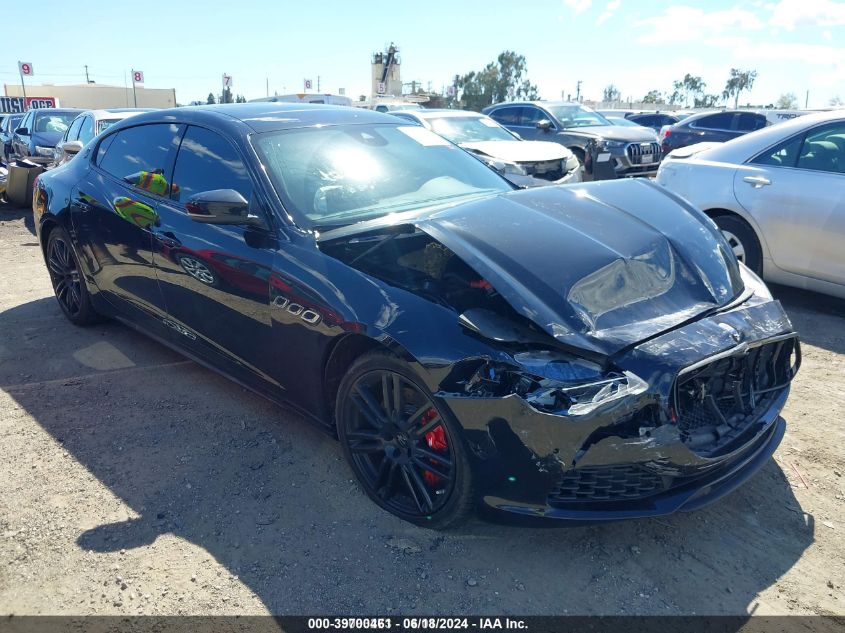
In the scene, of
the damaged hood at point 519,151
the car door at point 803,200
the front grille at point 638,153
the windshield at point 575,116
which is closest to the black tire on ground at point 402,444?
the car door at point 803,200

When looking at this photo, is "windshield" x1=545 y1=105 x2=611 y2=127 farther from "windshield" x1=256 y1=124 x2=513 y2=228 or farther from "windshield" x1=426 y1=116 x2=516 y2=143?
"windshield" x1=256 y1=124 x2=513 y2=228

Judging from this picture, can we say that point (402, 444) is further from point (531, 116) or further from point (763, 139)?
point (531, 116)

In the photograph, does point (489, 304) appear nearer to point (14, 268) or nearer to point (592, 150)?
point (14, 268)

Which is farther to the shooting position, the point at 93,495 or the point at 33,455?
the point at 33,455

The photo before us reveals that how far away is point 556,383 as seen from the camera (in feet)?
7.22

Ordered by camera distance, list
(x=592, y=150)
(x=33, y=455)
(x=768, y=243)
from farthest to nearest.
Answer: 1. (x=592, y=150)
2. (x=768, y=243)
3. (x=33, y=455)

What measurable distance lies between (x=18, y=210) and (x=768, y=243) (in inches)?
444

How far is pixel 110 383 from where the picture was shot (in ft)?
13.7

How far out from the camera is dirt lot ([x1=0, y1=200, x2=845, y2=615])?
7.67ft

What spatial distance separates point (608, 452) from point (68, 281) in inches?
177

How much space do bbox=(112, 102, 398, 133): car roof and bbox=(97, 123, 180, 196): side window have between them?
0.09 meters

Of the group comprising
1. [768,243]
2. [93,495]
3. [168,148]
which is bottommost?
[93,495]

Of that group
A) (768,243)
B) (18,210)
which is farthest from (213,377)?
(18,210)

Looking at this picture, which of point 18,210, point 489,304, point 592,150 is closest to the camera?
point 489,304
